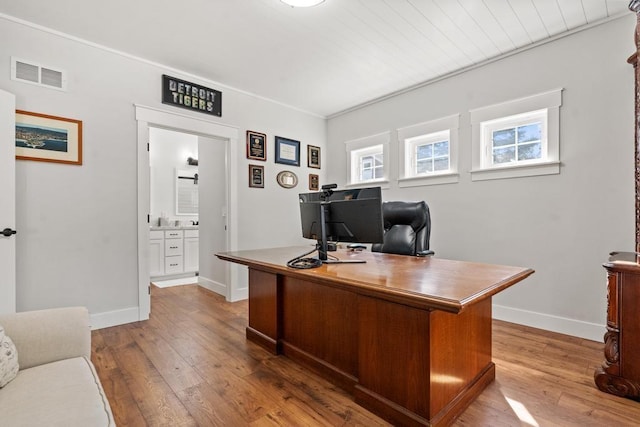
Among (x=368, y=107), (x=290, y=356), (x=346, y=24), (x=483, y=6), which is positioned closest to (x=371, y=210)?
(x=290, y=356)

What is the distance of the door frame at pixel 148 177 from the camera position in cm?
308

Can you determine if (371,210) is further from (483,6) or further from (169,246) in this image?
(169,246)

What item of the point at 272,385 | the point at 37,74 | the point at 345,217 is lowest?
the point at 272,385

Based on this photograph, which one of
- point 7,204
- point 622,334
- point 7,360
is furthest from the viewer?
point 7,204

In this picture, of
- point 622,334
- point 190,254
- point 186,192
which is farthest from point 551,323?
point 186,192

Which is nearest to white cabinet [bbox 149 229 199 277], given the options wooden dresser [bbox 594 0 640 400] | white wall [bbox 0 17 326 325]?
white wall [bbox 0 17 326 325]

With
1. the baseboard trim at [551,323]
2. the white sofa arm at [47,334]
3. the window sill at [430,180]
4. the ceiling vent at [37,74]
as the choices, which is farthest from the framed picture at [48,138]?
the baseboard trim at [551,323]

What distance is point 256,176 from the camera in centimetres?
404

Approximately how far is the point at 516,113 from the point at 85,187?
4.09 metres

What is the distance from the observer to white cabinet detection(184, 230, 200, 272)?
525 centimetres

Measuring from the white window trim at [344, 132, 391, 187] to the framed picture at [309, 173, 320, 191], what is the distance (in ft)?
1.58

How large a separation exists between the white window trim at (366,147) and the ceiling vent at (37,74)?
129 inches

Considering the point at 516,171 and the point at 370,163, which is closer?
the point at 516,171

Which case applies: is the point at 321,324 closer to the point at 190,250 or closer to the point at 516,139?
the point at 516,139
